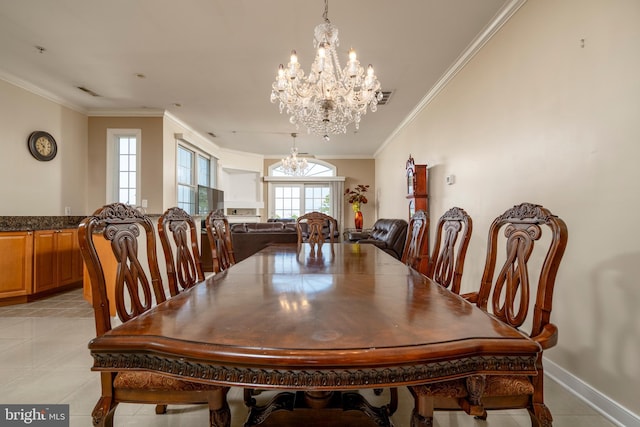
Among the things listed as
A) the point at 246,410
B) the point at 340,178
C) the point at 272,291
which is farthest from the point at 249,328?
the point at 340,178

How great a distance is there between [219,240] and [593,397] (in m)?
2.44

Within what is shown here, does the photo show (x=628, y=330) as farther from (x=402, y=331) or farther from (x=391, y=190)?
(x=391, y=190)

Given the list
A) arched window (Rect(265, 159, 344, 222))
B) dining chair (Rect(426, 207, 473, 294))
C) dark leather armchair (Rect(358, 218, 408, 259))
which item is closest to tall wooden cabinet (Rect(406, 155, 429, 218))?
dark leather armchair (Rect(358, 218, 408, 259))

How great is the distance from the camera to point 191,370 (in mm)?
656

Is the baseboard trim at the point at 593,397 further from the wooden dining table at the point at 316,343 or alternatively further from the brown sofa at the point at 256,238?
the brown sofa at the point at 256,238

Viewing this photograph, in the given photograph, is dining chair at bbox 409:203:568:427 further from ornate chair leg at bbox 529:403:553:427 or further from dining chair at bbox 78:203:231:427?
dining chair at bbox 78:203:231:427

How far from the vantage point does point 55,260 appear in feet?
12.4

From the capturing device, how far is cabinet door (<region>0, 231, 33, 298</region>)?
3289 millimetres

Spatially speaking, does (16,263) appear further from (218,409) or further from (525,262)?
(525,262)

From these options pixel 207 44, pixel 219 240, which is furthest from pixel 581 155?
pixel 207 44

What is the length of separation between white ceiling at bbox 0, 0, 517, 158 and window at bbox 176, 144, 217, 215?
3.84ft

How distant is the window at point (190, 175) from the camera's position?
17.7ft

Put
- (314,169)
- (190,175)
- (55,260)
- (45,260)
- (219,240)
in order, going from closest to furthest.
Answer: (219,240)
(45,260)
(55,260)
(190,175)
(314,169)

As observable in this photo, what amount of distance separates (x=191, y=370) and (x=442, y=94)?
398 centimetres
